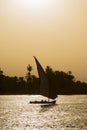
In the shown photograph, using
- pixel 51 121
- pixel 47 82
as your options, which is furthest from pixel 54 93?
pixel 51 121

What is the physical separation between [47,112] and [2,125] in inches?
1451

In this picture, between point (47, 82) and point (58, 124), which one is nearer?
point (58, 124)

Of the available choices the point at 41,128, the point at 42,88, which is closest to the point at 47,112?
the point at 42,88

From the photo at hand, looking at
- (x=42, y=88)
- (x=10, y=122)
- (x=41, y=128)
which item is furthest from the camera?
(x=42, y=88)

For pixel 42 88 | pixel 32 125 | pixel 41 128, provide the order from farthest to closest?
1. pixel 42 88
2. pixel 32 125
3. pixel 41 128

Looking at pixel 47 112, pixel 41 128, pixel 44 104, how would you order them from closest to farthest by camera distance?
pixel 41 128
pixel 47 112
pixel 44 104

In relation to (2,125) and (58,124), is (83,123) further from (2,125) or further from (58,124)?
(2,125)

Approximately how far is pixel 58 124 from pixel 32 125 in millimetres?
4880

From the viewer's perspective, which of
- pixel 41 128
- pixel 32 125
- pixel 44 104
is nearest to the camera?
pixel 41 128

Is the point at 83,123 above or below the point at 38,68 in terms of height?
below

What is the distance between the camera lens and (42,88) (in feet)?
490

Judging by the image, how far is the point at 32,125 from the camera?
326 ft

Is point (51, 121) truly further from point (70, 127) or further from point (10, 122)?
point (70, 127)

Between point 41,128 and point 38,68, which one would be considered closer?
point 41,128
